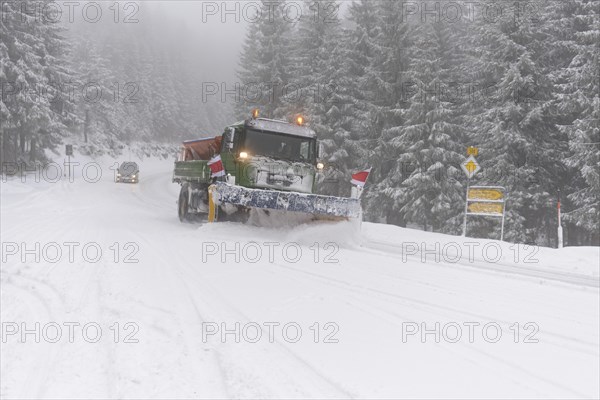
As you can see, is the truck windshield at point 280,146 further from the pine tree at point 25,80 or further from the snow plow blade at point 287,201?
the pine tree at point 25,80

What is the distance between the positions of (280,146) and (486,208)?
19.5 ft

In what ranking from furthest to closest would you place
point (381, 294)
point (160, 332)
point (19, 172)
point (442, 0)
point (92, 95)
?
point (92, 95) → point (442, 0) → point (19, 172) → point (381, 294) → point (160, 332)

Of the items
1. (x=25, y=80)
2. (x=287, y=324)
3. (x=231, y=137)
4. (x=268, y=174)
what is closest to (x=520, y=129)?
(x=268, y=174)

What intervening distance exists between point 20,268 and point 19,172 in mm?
24430

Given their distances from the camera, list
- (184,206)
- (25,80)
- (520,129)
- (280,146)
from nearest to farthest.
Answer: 1. (280,146)
2. (184,206)
3. (520,129)
4. (25,80)

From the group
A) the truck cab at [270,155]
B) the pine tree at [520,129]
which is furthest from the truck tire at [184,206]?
the pine tree at [520,129]

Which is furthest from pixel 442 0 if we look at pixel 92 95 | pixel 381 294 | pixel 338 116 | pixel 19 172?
pixel 92 95

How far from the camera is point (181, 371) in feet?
10.7

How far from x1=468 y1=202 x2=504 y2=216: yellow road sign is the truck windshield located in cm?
478

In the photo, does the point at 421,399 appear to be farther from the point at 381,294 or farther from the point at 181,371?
the point at 381,294

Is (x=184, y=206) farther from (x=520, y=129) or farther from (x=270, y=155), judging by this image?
(x=520, y=129)

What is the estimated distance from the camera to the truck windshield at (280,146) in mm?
11680

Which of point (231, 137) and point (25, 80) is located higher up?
point (25, 80)

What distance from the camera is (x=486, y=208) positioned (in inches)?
510
